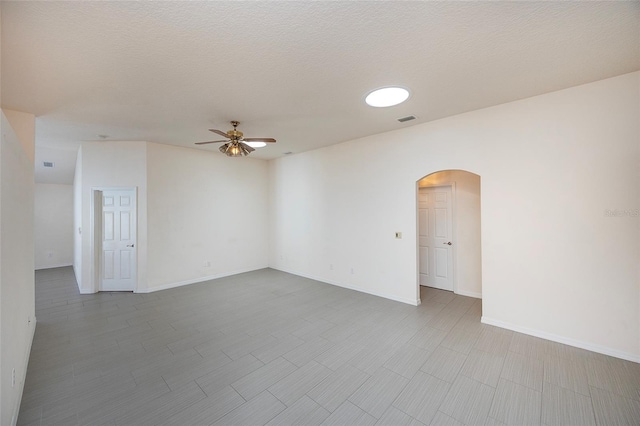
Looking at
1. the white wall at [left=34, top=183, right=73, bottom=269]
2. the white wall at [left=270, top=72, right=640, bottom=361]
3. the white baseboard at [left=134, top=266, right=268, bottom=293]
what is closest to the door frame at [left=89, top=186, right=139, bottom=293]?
the white baseboard at [left=134, top=266, right=268, bottom=293]

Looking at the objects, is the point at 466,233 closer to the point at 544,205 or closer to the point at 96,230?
the point at 544,205

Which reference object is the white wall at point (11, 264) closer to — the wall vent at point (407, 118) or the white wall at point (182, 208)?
the white wall at point (182, 208)

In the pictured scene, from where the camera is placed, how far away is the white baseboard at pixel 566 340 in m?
2.56

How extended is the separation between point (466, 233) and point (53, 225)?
1086 cm

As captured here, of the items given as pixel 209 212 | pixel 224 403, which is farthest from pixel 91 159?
pixel 224 403

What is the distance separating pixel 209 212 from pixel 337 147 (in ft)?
10.7

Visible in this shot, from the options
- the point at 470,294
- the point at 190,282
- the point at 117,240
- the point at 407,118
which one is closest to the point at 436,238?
the point at 470,294

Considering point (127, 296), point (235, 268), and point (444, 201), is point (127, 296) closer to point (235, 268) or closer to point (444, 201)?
point (235, 268)

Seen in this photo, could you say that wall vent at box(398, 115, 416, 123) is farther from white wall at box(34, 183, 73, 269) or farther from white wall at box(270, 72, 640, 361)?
white wall at box(34, 183, 73, 269)

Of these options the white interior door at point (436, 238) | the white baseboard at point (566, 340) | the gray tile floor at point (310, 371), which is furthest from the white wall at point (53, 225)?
the white baseboard at point (566, 340)

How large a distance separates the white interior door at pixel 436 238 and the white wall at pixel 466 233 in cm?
13

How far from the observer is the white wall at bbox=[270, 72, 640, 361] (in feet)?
8.48

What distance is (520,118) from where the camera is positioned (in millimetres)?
3127

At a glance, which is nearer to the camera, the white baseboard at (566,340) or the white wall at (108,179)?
the white baseboard at (566,340)
